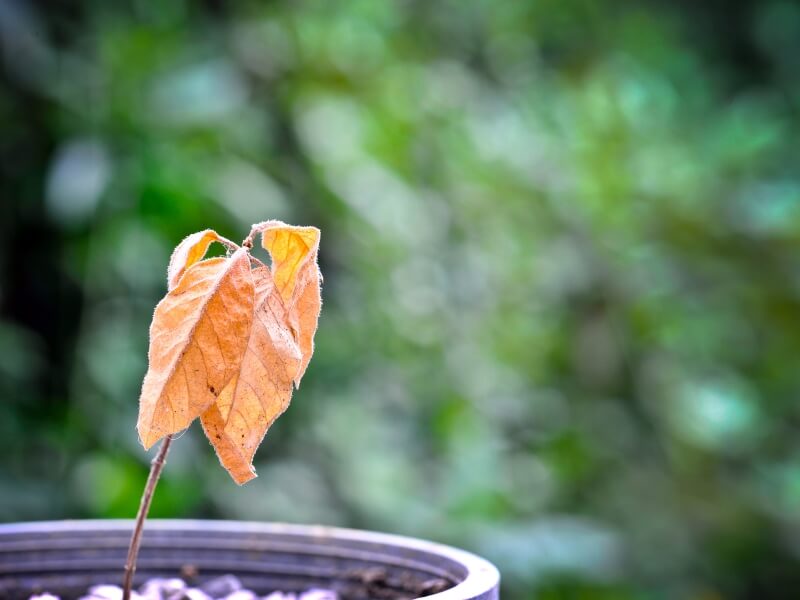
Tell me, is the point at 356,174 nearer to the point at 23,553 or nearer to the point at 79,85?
the point at 79,85

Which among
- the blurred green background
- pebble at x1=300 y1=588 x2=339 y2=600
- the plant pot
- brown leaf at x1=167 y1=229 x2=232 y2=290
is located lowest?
pebble at x1=300 y1=588 x2=339 y2=600

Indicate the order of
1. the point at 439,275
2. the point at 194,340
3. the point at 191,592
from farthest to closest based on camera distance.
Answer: the point at 439,275 → the point at 191,592 → the point at 194,340

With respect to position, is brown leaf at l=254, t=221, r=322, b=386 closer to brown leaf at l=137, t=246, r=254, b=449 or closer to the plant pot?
brown leaf at l=137, t=246, r=254, b=449

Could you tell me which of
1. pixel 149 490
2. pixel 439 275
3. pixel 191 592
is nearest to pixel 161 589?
pixel 191 592

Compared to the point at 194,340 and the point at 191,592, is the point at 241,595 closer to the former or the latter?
the point at 191,592

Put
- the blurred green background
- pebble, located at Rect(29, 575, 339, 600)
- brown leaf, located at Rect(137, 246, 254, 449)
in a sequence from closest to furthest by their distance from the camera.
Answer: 1. brown leaf, located at Rect(137, 246, 254, 449)
2. pebble, located at Rect(29, 575, 339, 600)
3. the blurred green background

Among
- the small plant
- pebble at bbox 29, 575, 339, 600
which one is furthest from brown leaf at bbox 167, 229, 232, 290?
pebble at bbox 29, 575, 339, 600

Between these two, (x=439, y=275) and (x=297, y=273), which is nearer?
(x=297, y=273)
